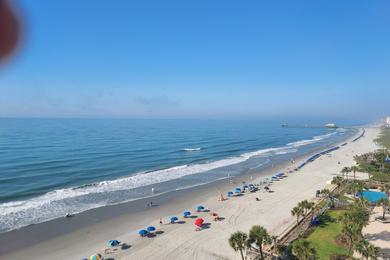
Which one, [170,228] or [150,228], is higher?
[150,228]

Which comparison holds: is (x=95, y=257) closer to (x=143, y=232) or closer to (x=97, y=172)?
(x=143, y=232)

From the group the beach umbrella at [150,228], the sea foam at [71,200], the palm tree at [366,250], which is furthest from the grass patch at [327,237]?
the sea foam at [71,200]

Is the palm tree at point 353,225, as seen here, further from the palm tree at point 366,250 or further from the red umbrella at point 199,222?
the red umbrella at point 199,222

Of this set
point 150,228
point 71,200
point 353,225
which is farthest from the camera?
point 71,200

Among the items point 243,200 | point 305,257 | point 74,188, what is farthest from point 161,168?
point 305,257

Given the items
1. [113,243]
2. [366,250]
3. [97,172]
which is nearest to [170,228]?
[113,243]

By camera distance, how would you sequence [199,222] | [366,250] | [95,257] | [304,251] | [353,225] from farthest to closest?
[199,222] → [95,257] → [353,225] → [366,250] → [304,251]

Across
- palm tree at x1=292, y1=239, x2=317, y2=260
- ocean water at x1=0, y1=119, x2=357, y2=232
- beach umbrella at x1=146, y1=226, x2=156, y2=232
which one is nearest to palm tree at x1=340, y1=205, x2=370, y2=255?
palm tree at x1=292, y1=239, x2=317, y2=260
